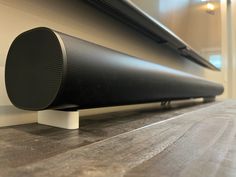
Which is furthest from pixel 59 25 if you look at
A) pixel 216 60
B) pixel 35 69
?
pixel 216 60

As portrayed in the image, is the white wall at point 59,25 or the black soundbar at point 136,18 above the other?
the black soundbar at point 136,18

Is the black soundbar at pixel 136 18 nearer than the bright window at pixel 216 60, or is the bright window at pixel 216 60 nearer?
the black soundbar at pixel 136 18

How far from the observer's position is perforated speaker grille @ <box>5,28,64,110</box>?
1.59 ft

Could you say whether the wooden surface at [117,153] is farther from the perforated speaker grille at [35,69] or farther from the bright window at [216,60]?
the bright window at [216,60]

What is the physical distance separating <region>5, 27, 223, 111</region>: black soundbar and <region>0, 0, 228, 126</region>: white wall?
0.12m

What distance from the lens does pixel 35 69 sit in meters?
0.53

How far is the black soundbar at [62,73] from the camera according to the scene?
1.59 ft

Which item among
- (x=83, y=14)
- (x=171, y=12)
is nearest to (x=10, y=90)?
(x=83, y=14)

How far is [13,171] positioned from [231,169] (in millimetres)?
269

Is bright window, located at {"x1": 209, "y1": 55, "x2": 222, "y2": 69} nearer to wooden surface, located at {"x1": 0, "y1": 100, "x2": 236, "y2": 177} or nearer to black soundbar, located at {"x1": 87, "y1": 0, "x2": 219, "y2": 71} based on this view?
black soundbar, located at {"x1": 87, "y1": 0, "x2": 219, "y2": 71}

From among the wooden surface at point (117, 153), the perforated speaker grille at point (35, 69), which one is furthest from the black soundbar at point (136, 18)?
the wooden surface at point (117, 153)

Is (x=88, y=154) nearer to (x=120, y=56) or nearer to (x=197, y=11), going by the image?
(x=120, y=56)

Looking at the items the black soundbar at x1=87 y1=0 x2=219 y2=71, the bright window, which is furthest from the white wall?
the bright window

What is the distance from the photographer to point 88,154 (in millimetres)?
378
